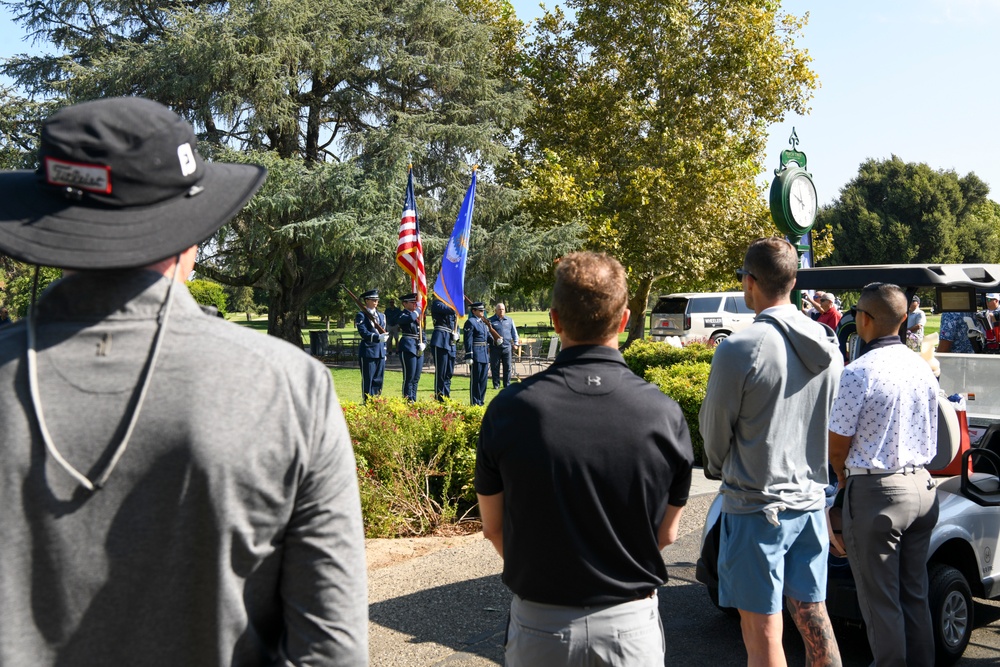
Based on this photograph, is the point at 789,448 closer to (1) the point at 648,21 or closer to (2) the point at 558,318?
(2) the point at 558,318

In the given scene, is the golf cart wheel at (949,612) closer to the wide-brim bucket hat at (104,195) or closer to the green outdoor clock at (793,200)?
the wide-brim bucket hat at (104,195)

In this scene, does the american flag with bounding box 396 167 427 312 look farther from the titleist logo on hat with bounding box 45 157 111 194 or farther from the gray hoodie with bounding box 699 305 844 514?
the titleist logo on hat with bounding box 45 157 111 194

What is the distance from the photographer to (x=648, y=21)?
2872cm

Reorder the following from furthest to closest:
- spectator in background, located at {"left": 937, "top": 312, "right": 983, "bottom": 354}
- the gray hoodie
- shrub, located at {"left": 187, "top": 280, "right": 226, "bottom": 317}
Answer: shrub, located at {"left": 187, "top": 280, "right": 226, "bottom": 317} → spectator in background, located at {"left": 937, "top": 312, "right": 983, "bottom": 354} → the gray hoodie

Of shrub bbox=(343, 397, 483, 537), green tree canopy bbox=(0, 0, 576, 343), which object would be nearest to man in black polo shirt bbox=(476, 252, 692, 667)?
shrub bbox=(343, 397, 483, 537)

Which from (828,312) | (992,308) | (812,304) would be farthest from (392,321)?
(992,308)

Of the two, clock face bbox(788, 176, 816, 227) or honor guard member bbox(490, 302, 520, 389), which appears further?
honor guard member bbox(490, 302, 520, 389)

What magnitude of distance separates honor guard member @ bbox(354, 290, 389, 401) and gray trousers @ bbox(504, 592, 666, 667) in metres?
13.7

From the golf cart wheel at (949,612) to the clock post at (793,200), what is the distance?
5.59m

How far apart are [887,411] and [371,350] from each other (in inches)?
505

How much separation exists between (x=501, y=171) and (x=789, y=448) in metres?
27.5

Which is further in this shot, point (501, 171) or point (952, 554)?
point (501, 171)

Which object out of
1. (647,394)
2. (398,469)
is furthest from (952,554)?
(398,469)

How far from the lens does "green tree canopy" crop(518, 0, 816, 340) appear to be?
93.1ft
